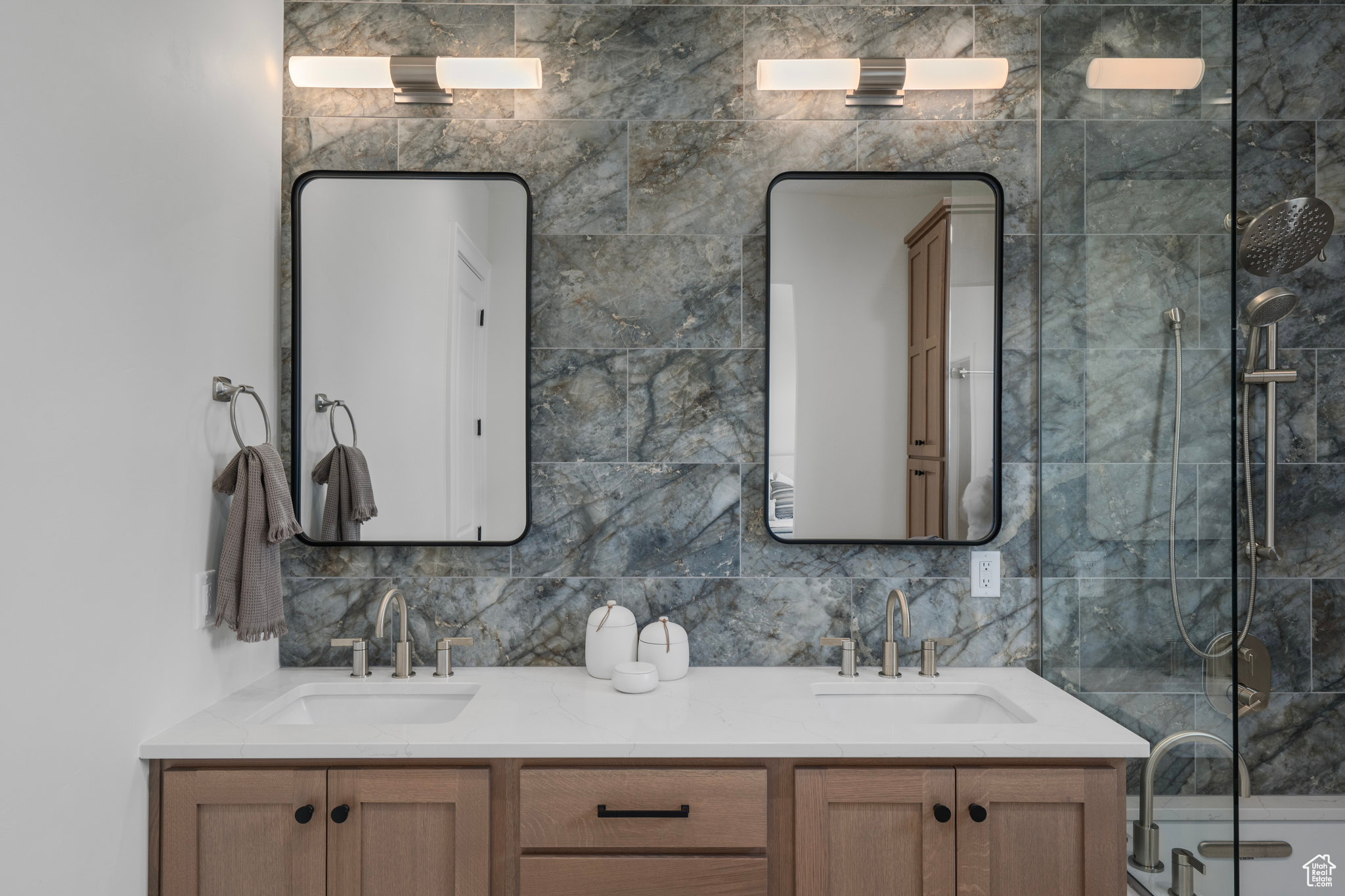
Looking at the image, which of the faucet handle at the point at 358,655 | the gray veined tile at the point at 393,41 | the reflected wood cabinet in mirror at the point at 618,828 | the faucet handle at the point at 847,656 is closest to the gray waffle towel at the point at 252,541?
the faucet handle at the point at 358,655

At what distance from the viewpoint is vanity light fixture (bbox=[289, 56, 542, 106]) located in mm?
1885

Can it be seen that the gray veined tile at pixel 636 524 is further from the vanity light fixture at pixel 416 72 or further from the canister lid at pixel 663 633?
the vanity light fixture at pixel 416 72

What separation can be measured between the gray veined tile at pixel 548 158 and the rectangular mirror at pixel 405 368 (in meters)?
0.07

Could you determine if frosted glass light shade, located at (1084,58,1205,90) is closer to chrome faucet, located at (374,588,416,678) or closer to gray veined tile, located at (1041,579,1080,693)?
gray veined tile, located at (1041,579,1080,693)

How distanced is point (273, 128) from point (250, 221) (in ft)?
0.96

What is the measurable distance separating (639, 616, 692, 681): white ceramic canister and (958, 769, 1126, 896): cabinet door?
656 millimetres

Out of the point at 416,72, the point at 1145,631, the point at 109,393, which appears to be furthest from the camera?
the point at 416,72

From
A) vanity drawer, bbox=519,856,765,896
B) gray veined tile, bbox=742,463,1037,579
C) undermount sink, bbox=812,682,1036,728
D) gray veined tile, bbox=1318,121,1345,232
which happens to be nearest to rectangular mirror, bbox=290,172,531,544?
gray veined tile, bbox=742,463,1037,579

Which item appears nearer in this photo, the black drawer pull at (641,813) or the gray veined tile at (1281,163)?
the black drawer pull at (641,813)

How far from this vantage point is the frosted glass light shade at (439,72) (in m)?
1.89

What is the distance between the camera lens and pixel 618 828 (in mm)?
1407

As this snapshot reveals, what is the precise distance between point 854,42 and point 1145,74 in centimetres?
73

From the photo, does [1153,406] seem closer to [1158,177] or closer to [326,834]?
[1158,177]

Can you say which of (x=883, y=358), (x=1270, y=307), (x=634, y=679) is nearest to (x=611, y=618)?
(x=634, y=679)
